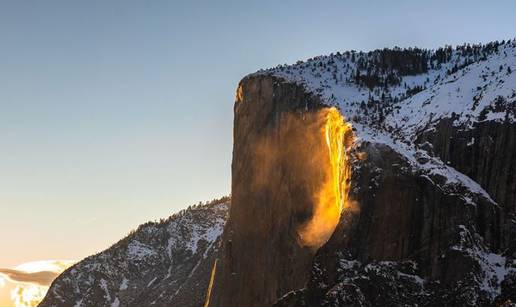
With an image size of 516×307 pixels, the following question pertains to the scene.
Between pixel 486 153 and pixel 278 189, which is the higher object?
pixel 486 153

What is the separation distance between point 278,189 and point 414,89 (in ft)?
66.8

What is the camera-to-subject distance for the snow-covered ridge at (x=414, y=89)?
72.2 m

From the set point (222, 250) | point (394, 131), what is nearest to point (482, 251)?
point (394, 131)

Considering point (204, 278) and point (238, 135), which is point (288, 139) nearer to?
point (238, 135)

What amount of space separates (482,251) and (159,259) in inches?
4428

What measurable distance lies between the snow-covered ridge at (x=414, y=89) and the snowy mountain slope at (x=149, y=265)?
55676 millimetres

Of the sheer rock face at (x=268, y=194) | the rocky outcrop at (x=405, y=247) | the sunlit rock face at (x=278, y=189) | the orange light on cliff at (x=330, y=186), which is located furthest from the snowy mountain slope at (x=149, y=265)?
the rocky outcrop at (x=405, y=247)

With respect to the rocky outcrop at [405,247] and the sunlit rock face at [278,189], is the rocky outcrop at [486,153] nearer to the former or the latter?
the rocky outcrop at [405,247]

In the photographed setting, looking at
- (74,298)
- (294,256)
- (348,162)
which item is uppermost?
(348,162)

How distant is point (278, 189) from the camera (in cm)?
9044

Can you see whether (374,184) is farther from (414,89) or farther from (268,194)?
(414,89)

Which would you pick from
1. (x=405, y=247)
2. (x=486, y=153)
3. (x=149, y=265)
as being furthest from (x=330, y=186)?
(x=149, y=265)

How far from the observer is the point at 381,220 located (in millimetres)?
70000

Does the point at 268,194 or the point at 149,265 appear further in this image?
the point at 149,265
